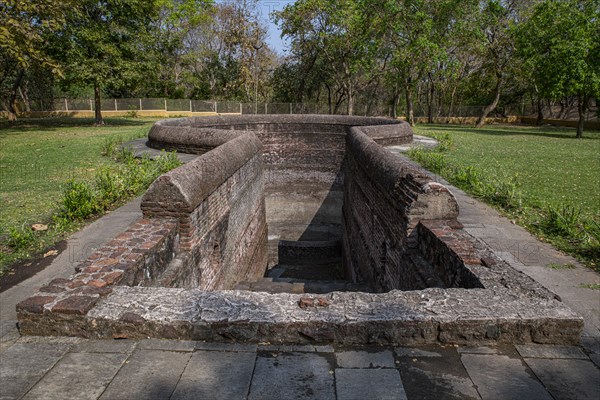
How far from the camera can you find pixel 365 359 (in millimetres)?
2281

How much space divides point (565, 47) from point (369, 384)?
23152mm

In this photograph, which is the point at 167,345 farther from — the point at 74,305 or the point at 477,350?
the point at 477,350

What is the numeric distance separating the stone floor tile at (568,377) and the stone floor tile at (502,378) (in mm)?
61

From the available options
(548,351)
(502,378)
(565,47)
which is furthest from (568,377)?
(565,47)

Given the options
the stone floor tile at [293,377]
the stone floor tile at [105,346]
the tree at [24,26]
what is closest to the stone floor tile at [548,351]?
the stone floor tile at [293,377]

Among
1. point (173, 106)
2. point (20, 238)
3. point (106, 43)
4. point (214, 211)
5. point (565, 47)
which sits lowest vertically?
point (20, 238)

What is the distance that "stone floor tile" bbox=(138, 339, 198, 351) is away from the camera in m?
2.38

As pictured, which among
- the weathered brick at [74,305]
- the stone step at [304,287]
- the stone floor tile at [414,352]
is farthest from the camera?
the stone step at [304,287]

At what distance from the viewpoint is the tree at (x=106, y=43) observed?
1883 cm

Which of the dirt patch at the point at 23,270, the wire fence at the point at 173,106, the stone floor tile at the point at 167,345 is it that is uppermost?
the wire fence at the point at 173,106

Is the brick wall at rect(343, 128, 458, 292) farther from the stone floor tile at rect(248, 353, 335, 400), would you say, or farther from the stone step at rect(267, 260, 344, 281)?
the stone step at rect(267, 260, 344, 281)

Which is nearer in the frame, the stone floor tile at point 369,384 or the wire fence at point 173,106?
the stone floor tile at point 369,384

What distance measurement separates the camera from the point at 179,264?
408 cm

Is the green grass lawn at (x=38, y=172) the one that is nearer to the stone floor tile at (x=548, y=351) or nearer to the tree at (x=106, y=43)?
the tree at (x=106, y=43)
